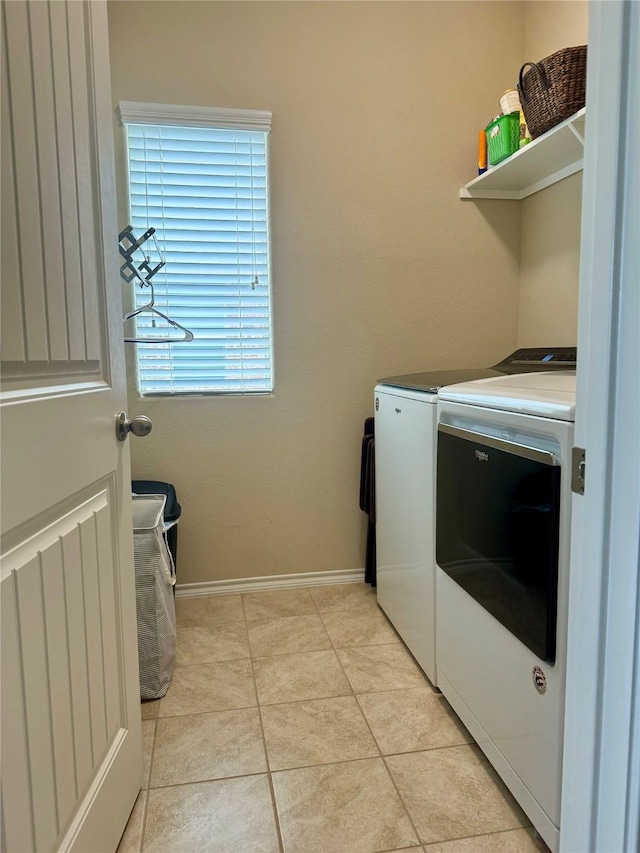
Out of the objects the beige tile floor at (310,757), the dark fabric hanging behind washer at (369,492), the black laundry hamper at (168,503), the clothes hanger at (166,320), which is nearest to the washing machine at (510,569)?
the beige tile floor at (310,757)

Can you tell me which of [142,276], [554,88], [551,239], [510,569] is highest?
[554,88]

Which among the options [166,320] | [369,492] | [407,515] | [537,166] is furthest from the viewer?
[369,492]

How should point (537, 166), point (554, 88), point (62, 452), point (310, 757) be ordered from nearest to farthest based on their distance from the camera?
1. point (62, 452)
2. point (310, 757)
3. point (554, 88)
4. point (537, 166)

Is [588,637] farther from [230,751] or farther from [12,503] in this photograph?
[230,751]

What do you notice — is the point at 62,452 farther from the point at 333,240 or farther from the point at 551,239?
the point at 551,239

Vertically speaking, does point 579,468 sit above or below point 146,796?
above

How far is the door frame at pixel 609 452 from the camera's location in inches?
24.8

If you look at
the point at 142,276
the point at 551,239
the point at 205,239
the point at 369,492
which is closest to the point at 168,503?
the point at 369,492

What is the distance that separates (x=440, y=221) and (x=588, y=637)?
223 cm

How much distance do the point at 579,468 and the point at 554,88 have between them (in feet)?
5.45

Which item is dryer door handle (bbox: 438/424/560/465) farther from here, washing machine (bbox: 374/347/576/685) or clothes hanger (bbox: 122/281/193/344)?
clothes hanger (bbox: 122/281/193/344)

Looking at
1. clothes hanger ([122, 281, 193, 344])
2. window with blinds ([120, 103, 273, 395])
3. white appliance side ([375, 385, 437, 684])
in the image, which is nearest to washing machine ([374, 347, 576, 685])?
white appliance side ([375, 385, 437, 684])

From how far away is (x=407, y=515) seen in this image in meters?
1.96

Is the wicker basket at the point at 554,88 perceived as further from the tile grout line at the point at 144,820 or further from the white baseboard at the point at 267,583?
the tile grout line at the point at 144,820
